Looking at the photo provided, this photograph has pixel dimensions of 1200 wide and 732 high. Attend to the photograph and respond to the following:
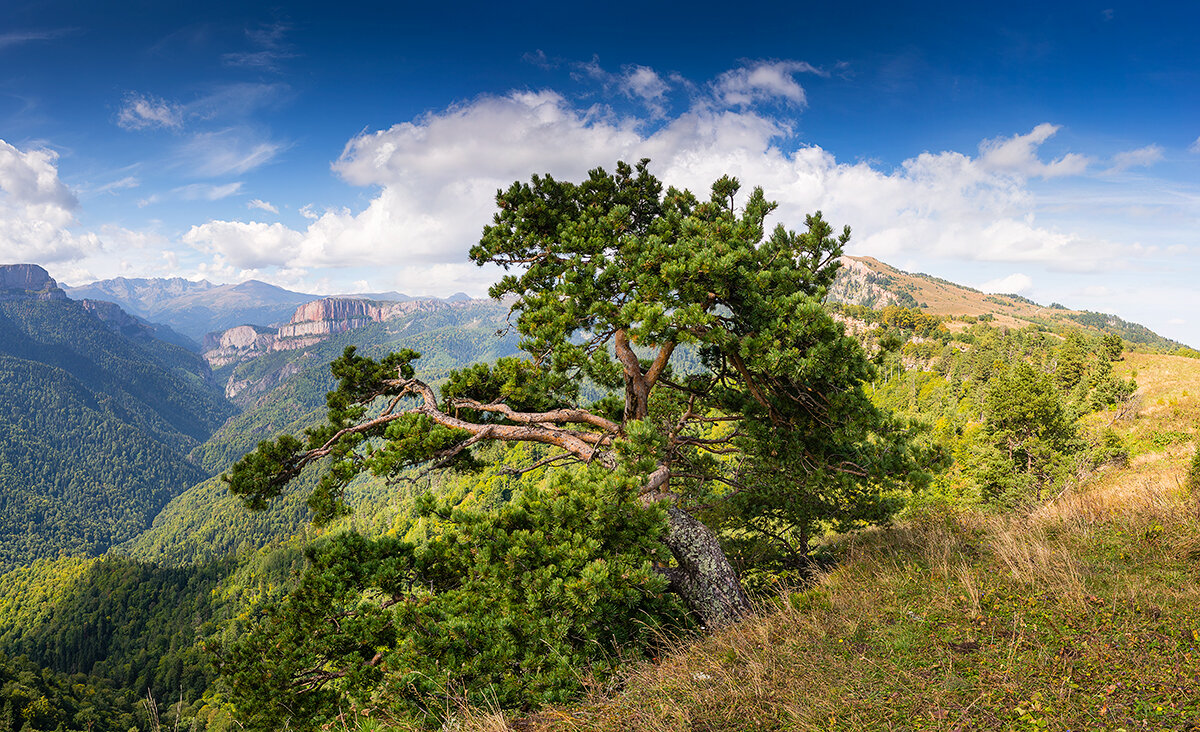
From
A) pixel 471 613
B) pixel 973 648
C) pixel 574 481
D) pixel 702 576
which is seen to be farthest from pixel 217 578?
pixel 973 648

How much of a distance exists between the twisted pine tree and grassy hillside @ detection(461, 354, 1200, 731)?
6.10 ft

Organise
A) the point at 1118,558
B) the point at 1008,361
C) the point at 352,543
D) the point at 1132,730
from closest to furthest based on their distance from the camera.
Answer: the point at 1132,730 → the point at 1118,558 → the point at 352,543 → the point at 1008,361

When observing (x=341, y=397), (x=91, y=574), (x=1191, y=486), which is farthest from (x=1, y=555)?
(x=1191, y=486)

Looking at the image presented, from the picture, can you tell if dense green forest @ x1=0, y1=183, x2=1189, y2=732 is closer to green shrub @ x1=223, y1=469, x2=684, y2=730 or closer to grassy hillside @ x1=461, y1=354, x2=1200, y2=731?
green shrub @ x1=223, y1=469, x2=684, y2=730

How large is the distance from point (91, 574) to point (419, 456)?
196 metres

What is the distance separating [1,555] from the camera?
194 meters

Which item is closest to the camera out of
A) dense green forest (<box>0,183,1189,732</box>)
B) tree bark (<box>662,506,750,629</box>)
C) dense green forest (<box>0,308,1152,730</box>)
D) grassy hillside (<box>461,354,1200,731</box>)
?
grassy hillside (<box>461,354,1200,731</box>)

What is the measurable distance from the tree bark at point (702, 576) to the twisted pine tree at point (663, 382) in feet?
0.08

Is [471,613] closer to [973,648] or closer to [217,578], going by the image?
[973,648]

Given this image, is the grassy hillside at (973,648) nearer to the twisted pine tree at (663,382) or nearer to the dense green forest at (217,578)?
the twisted pine tree at (663,382)

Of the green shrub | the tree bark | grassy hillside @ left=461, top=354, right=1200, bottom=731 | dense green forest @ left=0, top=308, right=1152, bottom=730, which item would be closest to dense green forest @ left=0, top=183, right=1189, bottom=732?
the green shrub

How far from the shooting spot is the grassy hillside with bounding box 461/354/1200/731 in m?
3.59

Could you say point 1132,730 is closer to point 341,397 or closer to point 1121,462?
point 341,397

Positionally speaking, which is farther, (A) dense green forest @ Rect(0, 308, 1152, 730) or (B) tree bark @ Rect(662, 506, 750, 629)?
(A) dense green forest @ Rect(0, 308, 1152, 730)
